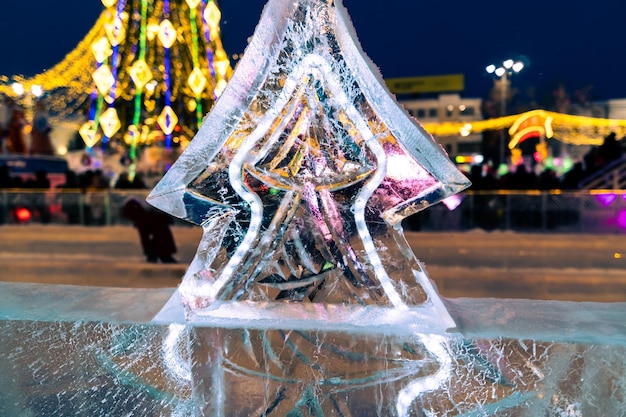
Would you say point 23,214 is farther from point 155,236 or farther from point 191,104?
point 191,104

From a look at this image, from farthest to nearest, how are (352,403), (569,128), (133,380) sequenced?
1. (569,128)
2. (133,380)
3. (352,403)

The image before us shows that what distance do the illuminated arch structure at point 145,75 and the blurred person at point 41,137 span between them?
70 centimetres

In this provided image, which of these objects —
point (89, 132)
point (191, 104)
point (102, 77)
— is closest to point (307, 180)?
point (102, 77)

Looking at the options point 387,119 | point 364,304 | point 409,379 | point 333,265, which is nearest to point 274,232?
point 333,265

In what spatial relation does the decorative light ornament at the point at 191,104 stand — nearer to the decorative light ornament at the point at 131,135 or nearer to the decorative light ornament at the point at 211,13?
the decorative light ornament at the point at 131,135

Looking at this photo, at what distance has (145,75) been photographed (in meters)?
11.0

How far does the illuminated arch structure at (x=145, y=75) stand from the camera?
12.0 meters

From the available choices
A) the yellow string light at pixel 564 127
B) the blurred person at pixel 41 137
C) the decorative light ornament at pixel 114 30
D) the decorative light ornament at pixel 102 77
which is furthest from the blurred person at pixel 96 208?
the yellow string light at pixel 564 127

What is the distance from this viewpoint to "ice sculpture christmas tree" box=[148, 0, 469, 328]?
5.28ft

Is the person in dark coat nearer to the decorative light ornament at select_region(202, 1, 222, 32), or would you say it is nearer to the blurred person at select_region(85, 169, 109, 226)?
the blurred person at select_region(85, 169, 109, 226)

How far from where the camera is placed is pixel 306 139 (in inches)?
65.2

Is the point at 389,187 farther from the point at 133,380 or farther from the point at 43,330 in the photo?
the point at 43,330

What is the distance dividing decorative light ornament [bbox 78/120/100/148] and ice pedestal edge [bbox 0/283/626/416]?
1264cm

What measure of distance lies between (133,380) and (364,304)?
0.77m
